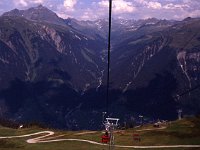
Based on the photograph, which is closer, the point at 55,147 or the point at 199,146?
the point at 199,146

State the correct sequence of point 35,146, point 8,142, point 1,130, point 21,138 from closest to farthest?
point 35,146 < point 8,142 < point 21,138 < point 1,130

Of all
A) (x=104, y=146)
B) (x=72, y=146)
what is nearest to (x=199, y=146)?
(x=104, y=146)

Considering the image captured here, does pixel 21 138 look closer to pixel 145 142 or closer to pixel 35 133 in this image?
pixel 35 133

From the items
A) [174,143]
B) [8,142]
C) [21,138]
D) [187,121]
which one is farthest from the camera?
[187,121]

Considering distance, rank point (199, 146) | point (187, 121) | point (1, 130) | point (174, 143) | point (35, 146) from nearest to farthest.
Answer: point (199, 146), point (174, 143), point (35, 146), point (187, 121), point (1, 130)

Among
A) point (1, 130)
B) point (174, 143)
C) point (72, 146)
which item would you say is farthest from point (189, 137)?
point (1, 130)

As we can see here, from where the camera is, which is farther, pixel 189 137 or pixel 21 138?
pixel 21 138

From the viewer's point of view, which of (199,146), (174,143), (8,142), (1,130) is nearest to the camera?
(199,146)

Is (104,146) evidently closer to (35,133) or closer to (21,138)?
(21,138)
